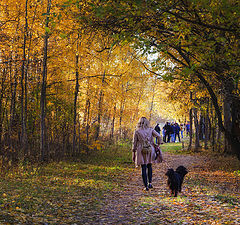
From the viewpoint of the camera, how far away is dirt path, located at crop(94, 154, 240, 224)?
5.75 metres

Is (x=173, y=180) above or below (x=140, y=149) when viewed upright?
below

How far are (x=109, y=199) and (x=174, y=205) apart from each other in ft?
5.59

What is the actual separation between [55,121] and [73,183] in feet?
20.3

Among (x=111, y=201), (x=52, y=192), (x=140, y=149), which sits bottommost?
(x=111, y=201)

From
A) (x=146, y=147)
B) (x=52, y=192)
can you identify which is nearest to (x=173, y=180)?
(x=146, y=147)

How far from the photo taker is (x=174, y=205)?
6.75m

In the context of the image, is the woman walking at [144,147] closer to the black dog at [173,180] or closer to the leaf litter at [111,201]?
the leaf litter at [111,201]

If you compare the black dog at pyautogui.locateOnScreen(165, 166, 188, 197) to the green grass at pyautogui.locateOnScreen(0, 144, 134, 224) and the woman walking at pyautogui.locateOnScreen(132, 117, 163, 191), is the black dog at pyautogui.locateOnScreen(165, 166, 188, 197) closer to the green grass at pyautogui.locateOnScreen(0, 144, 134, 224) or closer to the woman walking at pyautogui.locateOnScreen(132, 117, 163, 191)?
the woman walking at pyautogui.locateOnScreen(132, 117, 163, 191)

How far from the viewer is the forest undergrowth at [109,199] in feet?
18.7

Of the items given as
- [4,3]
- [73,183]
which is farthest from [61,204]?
[4,3]

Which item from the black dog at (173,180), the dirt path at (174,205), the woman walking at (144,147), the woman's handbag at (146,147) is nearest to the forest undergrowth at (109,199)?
the dirt path at (174,205)

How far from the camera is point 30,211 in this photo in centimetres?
576

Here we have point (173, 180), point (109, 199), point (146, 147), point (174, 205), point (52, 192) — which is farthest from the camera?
point (146, 147)

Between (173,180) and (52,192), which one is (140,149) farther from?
(52,192)
